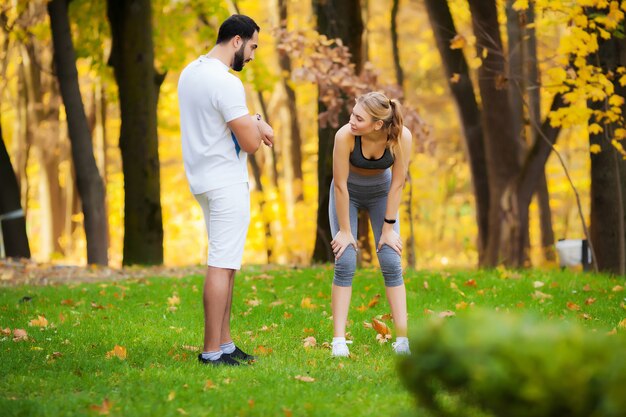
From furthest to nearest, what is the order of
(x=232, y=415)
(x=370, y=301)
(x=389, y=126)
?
(x=370, y=301), (x=389, y=126), (x=232, y=415)

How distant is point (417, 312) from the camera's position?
7.62 m

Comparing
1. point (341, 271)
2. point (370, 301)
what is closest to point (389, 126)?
point (341, 271)

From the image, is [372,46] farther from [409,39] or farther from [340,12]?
[340,12]

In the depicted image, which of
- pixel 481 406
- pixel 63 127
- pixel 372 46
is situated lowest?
pixel 481 406

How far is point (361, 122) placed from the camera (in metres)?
5.59

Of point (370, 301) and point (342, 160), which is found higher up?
point (342, 160)

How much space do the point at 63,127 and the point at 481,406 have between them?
69.8 ft

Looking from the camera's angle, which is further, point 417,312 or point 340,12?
point 340,12

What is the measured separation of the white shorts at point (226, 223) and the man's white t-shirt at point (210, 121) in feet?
0.19

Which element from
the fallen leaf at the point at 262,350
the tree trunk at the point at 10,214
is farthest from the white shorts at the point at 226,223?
the tree trunk at the point at 10,214

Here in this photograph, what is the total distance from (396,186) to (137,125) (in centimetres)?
828

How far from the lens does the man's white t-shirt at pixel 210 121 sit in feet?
17.0

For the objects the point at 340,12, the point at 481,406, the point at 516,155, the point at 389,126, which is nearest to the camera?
the point at 481,406

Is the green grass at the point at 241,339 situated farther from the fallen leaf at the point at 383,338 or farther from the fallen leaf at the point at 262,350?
the fallen leaf at the point at 383,338
